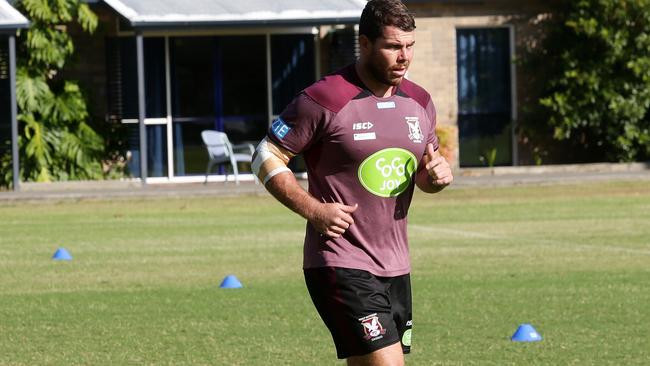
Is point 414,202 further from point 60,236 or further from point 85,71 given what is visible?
point 85,71

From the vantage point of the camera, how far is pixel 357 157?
6.44 metres

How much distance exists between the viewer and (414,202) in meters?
23.1

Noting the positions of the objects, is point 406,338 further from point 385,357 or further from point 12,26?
point 12,26

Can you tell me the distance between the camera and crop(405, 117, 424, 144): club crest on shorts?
257 inches

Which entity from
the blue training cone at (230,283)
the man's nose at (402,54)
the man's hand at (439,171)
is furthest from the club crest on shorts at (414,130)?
the blue training cone at (230,283)

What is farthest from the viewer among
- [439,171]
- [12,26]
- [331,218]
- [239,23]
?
[239,23]

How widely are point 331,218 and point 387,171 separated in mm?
387

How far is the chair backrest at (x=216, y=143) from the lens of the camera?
27750mm

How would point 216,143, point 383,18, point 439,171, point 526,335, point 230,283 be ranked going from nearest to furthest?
point 383,18
point 439,171
point 526,335
point 230,283
point 216,143

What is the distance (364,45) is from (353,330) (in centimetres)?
A: 121

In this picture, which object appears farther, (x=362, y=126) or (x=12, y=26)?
(x=12, y=26)

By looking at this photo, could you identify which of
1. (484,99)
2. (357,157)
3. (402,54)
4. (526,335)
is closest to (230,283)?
(526,335)

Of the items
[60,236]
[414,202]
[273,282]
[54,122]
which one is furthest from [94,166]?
[273,282]

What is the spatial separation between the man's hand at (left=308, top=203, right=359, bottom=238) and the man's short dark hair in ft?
2.38
